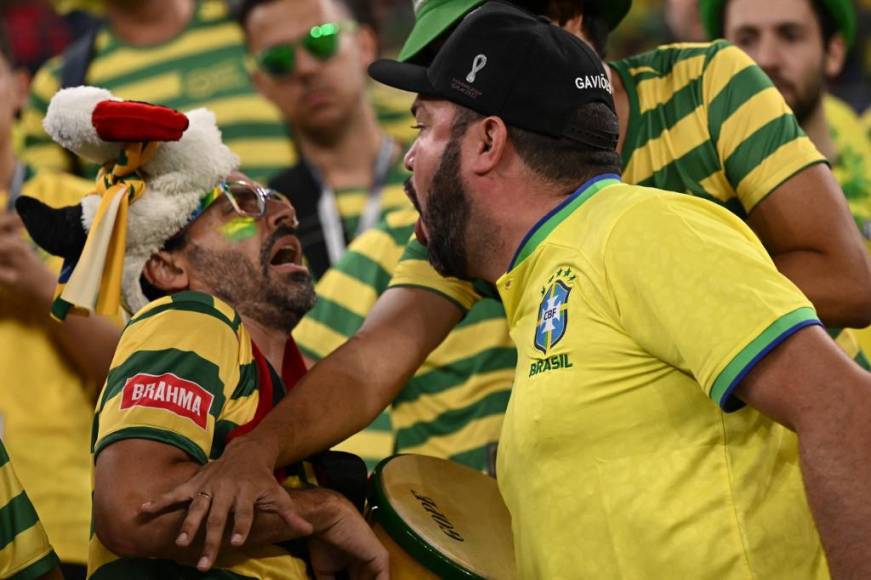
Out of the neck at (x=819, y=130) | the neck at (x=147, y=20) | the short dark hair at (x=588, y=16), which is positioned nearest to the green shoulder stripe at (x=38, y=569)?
the short dark hair at (x=588, y=16)

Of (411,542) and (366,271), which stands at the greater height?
(411,542)

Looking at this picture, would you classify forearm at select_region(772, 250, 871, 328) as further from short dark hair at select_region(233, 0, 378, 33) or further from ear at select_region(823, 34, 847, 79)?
short dark hair at select_region(233, 0, 378, 33)

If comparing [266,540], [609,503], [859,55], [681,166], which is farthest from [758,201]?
[859,55]

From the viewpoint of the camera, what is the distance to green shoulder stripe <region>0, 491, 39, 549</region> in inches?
99.3

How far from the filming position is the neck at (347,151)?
4969 millimetres

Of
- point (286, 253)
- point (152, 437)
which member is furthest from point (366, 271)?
point (152, 437)

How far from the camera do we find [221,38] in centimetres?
531

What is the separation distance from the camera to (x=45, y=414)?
3.81 metres

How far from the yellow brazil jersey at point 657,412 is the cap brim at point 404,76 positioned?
435mm

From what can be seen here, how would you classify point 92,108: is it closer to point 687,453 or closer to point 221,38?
point 687,453

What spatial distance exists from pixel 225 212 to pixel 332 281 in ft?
3.45

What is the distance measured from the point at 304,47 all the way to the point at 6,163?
1.16 metres

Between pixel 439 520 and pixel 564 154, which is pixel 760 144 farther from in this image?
pixel 439 520

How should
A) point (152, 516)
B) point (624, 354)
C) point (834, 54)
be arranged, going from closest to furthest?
point (624, 354) → point (152, 516) → point (834, 54)
